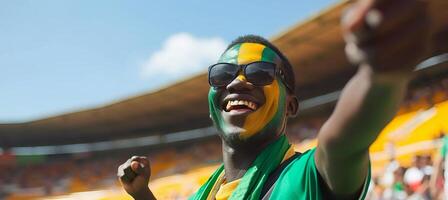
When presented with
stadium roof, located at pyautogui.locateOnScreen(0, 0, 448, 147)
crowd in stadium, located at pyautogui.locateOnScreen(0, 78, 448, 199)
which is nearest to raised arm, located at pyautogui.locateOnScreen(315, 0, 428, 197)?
stadium roof, located at pyautogui.locateOnScreen(0, 0, 448, 147)

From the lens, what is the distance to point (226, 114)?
1863 mm

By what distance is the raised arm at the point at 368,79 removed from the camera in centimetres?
83

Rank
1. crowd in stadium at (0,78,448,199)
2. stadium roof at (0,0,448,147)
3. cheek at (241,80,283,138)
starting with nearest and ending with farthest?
cheek at (241,80,283,138)
stadium roof at (0,0,448,147)
crowd in stadium at (0,78,448,199)

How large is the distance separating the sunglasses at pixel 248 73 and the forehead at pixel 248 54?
0.11 ft

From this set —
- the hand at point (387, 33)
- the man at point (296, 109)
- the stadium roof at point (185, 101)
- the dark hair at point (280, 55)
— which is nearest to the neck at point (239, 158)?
the man at point (296, 109)

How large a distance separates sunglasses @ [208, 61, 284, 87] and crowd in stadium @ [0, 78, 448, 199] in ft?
26.1

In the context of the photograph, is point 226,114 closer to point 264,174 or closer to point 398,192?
point 264,174

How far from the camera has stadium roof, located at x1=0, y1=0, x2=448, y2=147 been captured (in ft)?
36.5

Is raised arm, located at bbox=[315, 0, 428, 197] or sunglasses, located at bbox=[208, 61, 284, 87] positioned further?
sunglasses, located at bbox=[208, 61, 284, 87]

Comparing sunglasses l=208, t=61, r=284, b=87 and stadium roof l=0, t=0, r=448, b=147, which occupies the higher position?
sunglasses l=208, t=61, r=284, b=87

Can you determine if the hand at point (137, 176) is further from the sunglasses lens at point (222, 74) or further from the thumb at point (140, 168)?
the sunglasses lens at point (222, 74)

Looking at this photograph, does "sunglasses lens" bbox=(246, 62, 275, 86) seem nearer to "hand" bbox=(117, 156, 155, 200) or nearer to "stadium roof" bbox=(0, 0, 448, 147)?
"hand" bbox=(117, 156, 155, 200)

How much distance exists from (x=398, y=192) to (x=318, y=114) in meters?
6.45

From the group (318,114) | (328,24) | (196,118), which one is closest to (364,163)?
(328,24)
